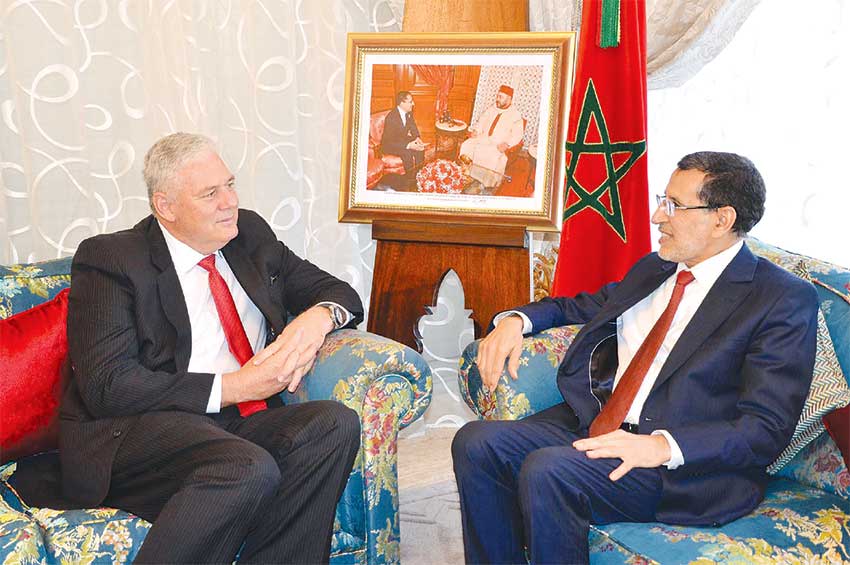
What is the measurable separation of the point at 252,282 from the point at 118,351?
421 millimetres

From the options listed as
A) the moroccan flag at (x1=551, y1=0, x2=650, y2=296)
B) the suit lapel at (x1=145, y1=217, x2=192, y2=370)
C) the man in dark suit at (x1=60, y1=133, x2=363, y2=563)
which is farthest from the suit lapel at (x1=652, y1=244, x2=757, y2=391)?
the suit lapel at (x1=145, y1=217, x2=192, y2=370)

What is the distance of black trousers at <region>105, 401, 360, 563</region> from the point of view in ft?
5.95

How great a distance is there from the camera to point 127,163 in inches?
127

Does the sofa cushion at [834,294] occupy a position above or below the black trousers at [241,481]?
→ above

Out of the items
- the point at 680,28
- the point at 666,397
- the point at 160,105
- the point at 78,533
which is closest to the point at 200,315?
the point at 78,533

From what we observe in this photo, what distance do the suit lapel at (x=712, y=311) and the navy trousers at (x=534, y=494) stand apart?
26 centimetres

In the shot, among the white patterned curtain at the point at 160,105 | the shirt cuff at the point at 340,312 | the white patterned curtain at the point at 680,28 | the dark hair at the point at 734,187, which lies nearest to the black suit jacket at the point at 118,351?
the shirt cuff at the point at 340,312

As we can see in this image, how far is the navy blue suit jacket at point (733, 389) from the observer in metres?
1.83

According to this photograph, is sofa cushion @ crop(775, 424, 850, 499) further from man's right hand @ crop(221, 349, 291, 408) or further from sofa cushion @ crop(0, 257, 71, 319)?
sofa cushion @ crop(0, 257, 71, 319)

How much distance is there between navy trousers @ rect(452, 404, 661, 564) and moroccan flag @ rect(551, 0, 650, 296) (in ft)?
3.59

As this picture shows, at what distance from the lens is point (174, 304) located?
2.20 meters

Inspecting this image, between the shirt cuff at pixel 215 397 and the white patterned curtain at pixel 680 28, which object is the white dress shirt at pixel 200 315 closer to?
the shirt cuff at pixel 215 397

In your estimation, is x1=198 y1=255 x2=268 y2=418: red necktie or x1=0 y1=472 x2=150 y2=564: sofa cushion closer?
x1=0 y1=472 x2=150 y2=564: sofa cushion

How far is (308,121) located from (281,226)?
43 cm
